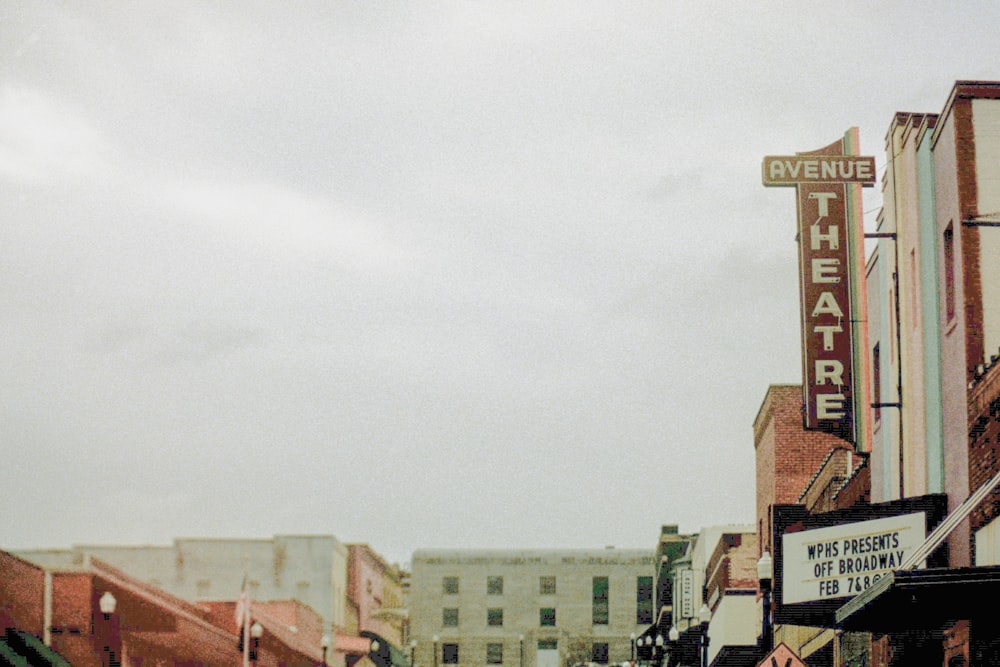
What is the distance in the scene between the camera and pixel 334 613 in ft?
295

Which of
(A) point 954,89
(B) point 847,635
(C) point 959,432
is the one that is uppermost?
(A) point 954,89

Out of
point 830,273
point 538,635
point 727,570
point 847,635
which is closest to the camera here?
point 830,273

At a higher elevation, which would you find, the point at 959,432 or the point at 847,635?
the point at 959,432

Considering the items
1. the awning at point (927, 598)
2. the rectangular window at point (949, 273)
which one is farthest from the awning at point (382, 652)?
the awning at point (927, 598)

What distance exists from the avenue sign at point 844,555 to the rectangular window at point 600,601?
98.8 m

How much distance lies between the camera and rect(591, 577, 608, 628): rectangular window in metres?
123

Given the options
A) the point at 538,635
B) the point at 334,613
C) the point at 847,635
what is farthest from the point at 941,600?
the point at 538,635

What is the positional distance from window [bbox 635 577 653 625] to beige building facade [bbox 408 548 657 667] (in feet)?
0.27

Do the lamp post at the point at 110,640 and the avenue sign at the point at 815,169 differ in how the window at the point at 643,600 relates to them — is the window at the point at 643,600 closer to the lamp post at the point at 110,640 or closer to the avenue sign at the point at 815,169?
the lamp post at the point at 110,640

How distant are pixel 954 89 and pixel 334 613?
73.4 meters

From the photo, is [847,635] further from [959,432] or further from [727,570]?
[727,570]

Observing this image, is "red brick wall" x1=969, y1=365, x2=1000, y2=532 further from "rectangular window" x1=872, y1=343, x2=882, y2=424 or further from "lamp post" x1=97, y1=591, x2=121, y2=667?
"lamp post" x1=97, y1=591, x2=121, y2=667

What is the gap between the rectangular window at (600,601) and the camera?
12319cm

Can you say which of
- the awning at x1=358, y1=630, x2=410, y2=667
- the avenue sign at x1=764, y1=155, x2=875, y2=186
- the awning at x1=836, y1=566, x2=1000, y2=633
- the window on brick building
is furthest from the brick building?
the window on brick building
